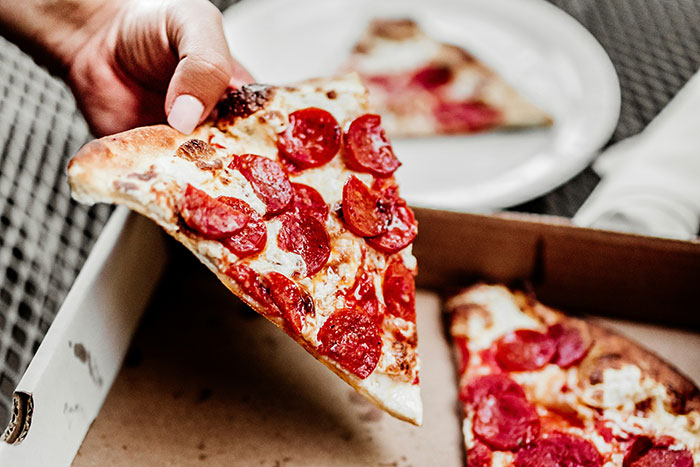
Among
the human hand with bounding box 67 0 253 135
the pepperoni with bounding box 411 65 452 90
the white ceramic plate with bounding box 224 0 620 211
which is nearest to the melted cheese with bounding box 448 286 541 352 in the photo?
the white ceramic plate with bounding box 224 0 620 211

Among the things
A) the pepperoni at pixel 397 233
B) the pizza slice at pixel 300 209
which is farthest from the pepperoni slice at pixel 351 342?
the pepperoni at pixel 397 233

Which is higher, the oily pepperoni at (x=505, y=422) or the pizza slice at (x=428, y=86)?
the oily pepperoni at (x=505, y=422)

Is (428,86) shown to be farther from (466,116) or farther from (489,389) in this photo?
(489,389)

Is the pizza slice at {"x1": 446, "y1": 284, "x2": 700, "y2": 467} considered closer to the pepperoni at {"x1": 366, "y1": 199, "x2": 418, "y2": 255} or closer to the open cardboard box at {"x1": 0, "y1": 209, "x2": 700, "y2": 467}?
the open cardboard box at {"x1": 0, "y1": 209, "x2": 700, "y2": 467}

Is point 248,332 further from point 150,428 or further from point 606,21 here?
point 606,21

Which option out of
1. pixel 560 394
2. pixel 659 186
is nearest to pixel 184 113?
pixel 560 394

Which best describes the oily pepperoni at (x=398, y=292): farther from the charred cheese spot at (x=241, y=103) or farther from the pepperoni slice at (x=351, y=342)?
the charred cheese spot at (x=241, y=103)

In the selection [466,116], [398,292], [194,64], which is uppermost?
[194,64]
